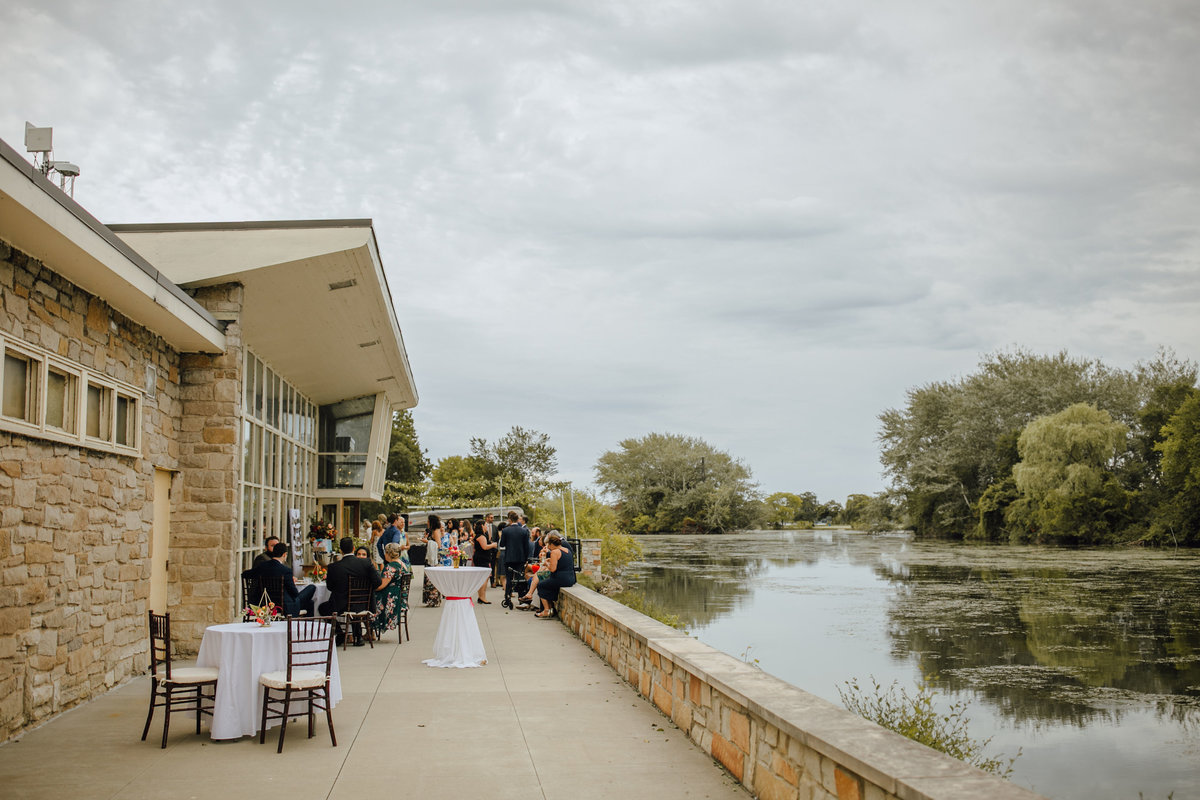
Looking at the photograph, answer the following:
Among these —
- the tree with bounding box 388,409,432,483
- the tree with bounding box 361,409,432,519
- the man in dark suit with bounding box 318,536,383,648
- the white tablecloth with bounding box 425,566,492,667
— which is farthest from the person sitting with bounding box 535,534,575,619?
the tree with bounding box 388,409,432,483

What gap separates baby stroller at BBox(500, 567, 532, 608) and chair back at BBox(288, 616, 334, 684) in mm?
9164

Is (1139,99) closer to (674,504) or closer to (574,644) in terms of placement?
(574,644)

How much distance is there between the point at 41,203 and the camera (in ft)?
18.0

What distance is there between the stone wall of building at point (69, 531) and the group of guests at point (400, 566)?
1.33 m

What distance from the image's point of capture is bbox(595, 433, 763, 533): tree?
74000mm

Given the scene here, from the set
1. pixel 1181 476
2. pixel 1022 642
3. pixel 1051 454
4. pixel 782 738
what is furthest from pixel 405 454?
pixel 782 738

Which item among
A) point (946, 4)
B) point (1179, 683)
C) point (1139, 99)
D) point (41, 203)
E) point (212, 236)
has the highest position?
point (1139, 99)

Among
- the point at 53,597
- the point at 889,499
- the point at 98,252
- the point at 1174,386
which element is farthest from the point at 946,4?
the point at 889,499

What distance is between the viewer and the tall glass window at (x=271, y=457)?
41.6 feet

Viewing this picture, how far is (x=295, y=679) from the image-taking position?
607cm

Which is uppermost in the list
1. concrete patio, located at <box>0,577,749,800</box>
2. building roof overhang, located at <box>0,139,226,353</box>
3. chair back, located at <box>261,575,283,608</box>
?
building roof overhang, located at <box>0,139,226,353</box>

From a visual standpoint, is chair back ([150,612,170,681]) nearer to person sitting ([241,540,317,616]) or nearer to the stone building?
the stone building

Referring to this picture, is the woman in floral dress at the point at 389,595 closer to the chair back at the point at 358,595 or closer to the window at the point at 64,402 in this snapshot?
the chair back at the point at 358,595

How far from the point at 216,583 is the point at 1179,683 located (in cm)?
1404
